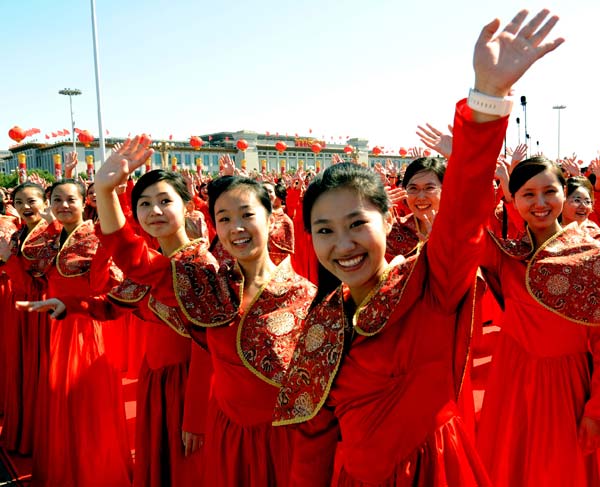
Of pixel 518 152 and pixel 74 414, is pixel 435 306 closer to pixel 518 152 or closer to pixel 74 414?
pixel 74 414

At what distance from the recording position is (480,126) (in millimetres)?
1034

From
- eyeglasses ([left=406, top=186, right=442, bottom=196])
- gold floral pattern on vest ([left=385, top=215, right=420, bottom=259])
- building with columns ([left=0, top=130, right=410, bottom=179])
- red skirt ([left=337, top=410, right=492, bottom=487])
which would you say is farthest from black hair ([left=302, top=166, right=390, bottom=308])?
building with columns ([left=0, top=130, right=410, bottom=179])

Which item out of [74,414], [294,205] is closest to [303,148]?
[294,205]

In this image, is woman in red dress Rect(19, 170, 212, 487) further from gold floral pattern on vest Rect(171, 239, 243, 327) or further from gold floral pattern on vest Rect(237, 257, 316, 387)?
gold floral pattern on vest Rect(237, 257, 316, 387)

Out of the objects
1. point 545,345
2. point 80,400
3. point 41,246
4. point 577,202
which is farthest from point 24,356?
point 577,202

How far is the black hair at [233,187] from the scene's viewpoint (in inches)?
81.5

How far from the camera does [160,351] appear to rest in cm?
261

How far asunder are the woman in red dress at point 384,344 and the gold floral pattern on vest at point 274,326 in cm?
41

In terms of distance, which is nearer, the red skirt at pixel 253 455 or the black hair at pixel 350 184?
the black hair at pixel 350 184

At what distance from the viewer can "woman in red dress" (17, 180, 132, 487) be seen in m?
3.15

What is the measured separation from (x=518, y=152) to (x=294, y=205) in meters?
3.92

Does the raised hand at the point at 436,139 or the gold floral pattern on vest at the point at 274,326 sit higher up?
the raised hand at the point at 436,139

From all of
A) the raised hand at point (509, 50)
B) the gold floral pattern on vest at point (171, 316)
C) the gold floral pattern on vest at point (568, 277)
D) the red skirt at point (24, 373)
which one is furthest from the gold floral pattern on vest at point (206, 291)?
the red skirt at point (24, 373)

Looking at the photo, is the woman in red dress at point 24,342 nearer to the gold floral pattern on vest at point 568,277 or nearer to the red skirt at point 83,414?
the red skirt at point 83,414
